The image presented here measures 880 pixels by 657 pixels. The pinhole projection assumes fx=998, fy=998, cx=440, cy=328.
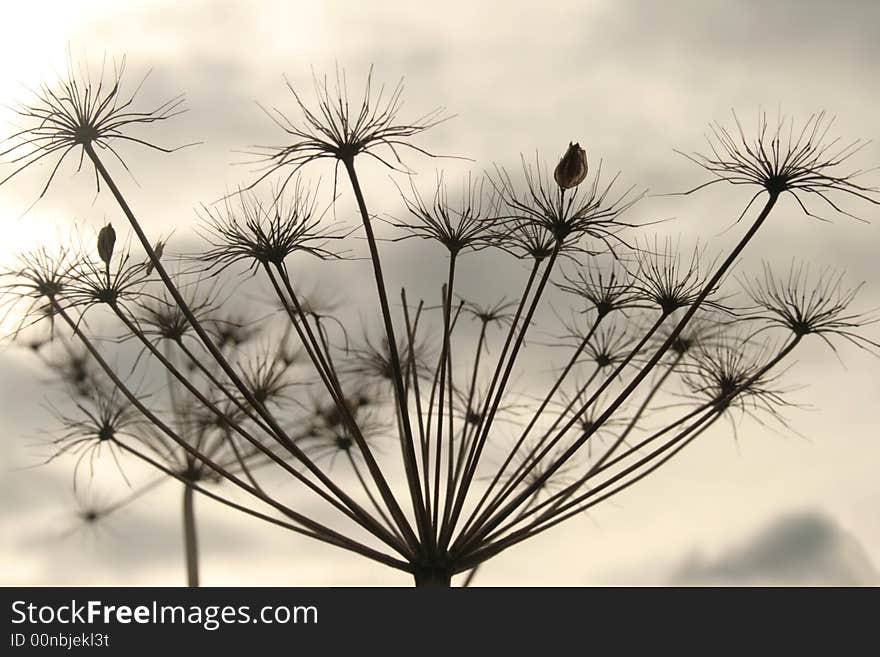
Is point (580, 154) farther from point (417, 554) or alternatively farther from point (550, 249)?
point (417, 554)

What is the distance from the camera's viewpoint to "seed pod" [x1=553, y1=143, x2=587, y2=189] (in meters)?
6.69

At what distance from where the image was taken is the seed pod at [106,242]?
708 centimetres

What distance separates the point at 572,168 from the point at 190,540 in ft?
20.5

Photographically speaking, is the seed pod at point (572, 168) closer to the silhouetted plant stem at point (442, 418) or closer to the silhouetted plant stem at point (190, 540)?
the silhouetted plant stem at point (442, 418)

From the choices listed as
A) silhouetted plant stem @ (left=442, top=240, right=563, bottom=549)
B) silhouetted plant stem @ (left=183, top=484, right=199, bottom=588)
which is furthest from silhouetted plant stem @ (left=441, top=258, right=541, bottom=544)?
silhouetted plant stem @ (left=183, top=484, right=199, bottom=588)

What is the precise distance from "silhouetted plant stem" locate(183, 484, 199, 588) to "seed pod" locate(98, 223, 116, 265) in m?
3.92

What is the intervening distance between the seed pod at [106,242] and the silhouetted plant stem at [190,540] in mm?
3923

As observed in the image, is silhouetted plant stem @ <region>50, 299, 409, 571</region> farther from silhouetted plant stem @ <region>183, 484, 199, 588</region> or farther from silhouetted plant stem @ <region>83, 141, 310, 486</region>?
silhouetted plant stem @ <region>183, 484, 199, 588</region>

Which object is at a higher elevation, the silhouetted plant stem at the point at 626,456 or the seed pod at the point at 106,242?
the seed pod at the point at 106,242

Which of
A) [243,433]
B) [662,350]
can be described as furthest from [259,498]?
[662,350]

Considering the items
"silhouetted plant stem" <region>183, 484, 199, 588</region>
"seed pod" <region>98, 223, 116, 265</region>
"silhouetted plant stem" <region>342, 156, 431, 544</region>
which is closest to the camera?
"silhouetted plant stem" <region>342, 156, 431, 544</region>

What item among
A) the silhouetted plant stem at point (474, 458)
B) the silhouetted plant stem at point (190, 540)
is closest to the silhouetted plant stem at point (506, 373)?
the silhouetted plant stem at point (474, 458)
